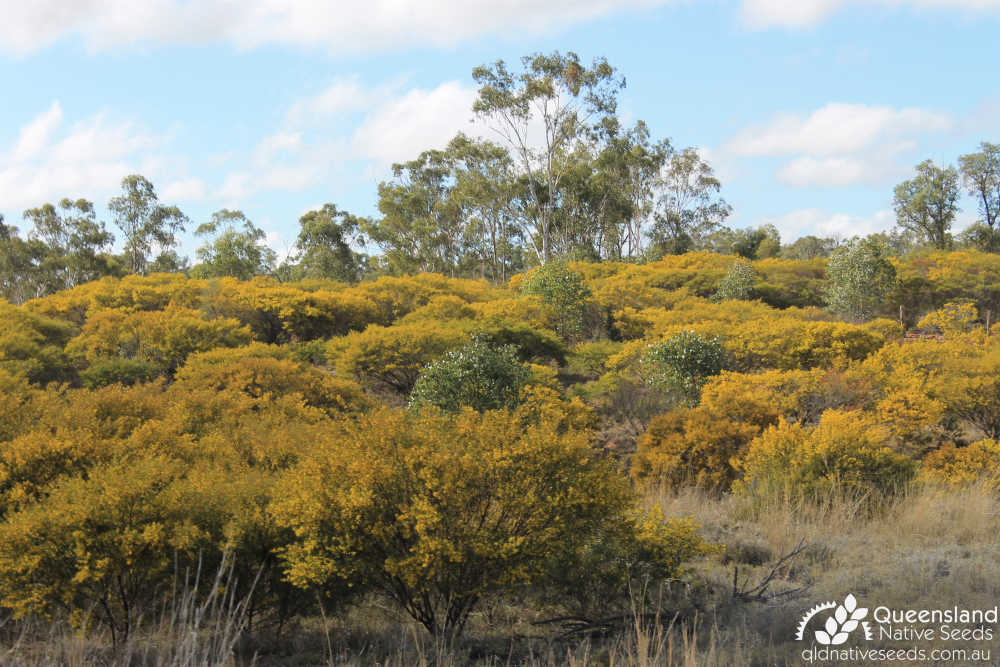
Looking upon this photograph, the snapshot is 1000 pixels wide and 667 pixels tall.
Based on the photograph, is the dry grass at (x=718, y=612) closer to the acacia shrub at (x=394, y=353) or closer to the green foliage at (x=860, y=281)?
the acacia shrub at (x=394, y=353)

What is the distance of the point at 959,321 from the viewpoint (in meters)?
20.0

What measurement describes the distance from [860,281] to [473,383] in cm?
1865

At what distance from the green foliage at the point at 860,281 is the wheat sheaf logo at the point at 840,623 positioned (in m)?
22.2

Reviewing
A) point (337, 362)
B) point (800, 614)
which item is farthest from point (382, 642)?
point (337, 362)

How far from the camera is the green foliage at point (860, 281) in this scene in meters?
25.3

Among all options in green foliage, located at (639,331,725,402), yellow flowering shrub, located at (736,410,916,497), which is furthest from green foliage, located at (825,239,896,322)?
yellow flowering shrub, located at (736,410,916,497)

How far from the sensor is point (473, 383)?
1236 cm

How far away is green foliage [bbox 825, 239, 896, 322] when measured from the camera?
2534 cm

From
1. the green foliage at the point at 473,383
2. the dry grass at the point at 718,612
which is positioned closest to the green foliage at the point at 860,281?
the green foliage at the point at 473,383

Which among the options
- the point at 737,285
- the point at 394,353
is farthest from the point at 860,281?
the point at 394,353

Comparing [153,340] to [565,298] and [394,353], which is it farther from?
[565,298]

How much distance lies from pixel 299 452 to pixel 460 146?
3662cm

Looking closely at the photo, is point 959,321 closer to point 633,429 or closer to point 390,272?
point 633,429

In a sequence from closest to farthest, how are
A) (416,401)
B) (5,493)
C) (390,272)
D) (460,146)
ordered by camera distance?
(5,493) → (416,401) → (460,146) → (390,272)
